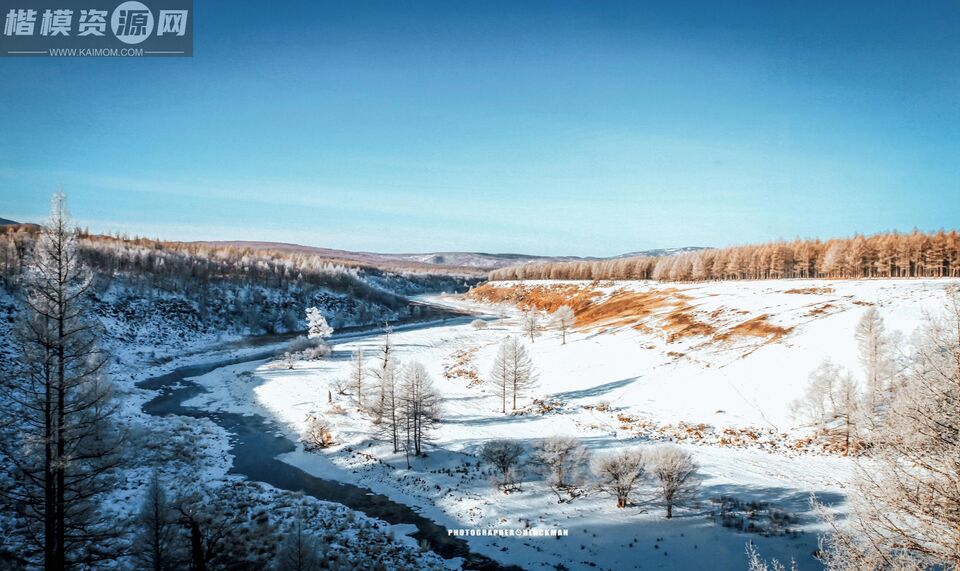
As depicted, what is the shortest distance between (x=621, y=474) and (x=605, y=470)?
865mm

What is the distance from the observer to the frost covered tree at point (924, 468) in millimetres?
8523

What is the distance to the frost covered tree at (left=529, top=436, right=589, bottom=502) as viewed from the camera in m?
25.6

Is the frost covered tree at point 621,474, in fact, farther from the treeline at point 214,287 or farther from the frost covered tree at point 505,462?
the treeline at point 214,287

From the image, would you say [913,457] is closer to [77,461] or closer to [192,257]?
[77,461]

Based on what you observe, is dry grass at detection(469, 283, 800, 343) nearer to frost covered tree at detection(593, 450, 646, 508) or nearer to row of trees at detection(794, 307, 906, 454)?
row of trees at detection(794, 307, 906, 454)

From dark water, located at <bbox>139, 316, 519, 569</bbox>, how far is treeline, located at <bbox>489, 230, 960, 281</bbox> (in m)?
98.7

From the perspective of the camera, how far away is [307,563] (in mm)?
14008

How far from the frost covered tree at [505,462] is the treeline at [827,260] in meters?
91.6

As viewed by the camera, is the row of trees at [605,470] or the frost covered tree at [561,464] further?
the frost covered tree at [561,464]

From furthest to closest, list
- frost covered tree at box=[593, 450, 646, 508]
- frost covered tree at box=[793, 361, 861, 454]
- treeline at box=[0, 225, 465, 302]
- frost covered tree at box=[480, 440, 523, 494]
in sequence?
treeline at box=[0, 225, 465, 302]
frost covered tree at box=[793, 361, 861, 454]
frost covered tree at box=[480, 440, 523, 494]
frost covered tree at box=[593, 450, 646, 508]

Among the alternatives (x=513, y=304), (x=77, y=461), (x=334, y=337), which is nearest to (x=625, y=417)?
(x=77, y=461)

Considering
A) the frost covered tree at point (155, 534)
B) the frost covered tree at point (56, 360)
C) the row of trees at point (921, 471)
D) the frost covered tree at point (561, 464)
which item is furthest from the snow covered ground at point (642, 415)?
the frost covered tree at point (56, 360)

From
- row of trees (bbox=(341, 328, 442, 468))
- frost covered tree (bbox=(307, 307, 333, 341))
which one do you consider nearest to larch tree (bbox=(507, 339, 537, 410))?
row of trees (bbox=(341, 328, 442, 468))

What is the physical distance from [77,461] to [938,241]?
425 feet
